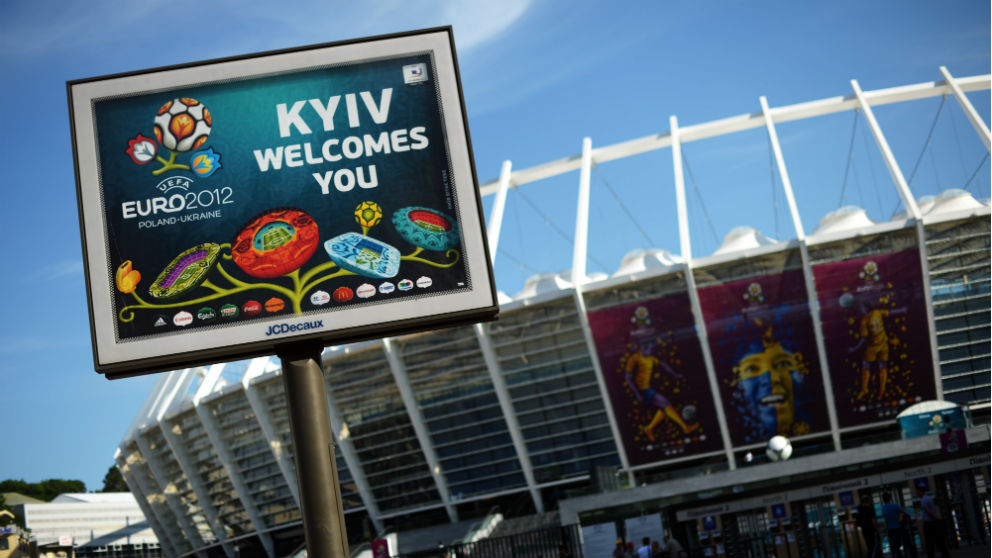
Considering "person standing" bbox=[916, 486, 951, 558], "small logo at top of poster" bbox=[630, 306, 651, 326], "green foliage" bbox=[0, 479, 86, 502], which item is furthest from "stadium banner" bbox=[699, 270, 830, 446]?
"green foliage" bbox=[0, 479, 86, 502]

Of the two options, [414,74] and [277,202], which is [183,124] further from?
[414,74]

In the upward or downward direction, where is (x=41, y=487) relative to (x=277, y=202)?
downward

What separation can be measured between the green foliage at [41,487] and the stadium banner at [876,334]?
123 metres

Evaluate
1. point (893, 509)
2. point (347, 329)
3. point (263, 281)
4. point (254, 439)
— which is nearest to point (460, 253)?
point (347, 329)

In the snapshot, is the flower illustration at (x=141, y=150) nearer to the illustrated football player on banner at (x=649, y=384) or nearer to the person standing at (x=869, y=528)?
the person standing at (x=869, y=528)

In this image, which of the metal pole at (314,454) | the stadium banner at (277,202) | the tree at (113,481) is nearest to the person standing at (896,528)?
the stadium banner at (277,202)

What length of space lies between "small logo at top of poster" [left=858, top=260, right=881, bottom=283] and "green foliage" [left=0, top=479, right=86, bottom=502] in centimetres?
12527

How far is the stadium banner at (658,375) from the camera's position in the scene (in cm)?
4728

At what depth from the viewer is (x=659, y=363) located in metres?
47.4

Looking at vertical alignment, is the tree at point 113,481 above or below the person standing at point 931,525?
below

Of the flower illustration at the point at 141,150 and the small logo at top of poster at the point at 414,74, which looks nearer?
the flower illustration at the point at 141,150

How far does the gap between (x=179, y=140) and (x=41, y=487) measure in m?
153

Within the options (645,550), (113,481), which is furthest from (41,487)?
(645,550)

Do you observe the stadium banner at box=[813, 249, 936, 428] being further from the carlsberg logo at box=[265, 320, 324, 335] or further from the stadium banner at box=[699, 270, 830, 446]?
the carlsberg logo at box=[265, 320, 324, 335]
